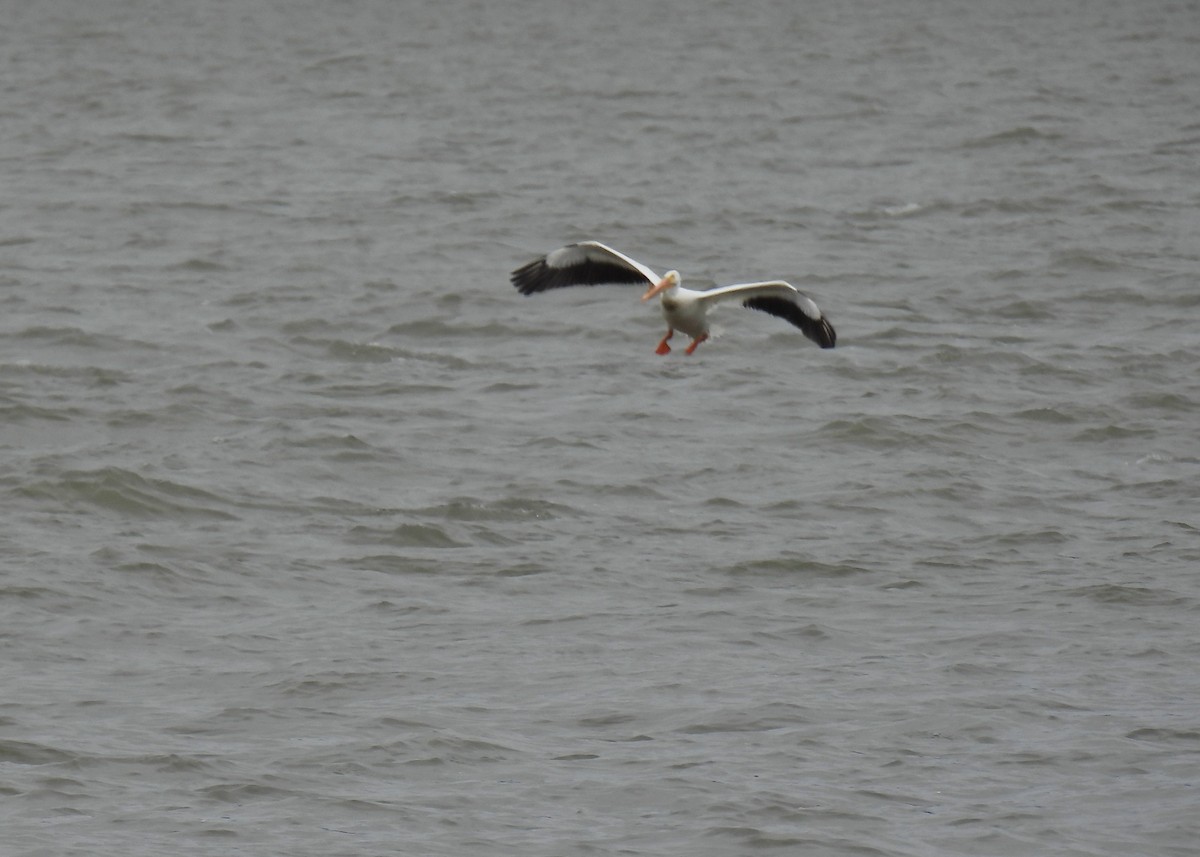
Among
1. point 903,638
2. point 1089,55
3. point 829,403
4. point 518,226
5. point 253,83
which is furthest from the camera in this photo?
point 1089,55

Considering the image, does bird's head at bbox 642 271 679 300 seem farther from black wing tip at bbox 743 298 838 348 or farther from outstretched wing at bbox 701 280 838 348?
black wing tip at bbox 743 298 838 348

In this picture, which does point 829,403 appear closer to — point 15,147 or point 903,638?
point 903,638

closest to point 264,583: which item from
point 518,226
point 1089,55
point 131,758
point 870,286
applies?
point 131,758

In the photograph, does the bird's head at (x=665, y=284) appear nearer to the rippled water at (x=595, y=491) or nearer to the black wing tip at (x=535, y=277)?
the black wing tip at (x=535, y=277)

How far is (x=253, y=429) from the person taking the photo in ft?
66.1

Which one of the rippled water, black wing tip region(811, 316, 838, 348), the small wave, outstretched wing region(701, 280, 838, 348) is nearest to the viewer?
the rippled water

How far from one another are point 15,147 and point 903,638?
951 inches

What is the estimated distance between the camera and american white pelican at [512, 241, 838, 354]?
47.8 ft

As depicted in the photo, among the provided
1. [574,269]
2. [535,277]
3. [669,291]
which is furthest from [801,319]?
[535,277]

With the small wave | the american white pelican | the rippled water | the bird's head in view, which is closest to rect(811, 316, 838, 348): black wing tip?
the american white pelican

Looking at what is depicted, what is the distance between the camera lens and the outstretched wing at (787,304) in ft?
47.5

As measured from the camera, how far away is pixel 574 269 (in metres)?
15.0

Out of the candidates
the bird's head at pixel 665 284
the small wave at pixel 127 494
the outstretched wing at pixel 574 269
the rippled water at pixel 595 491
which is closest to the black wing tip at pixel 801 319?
the bird's head at pixel 665 284

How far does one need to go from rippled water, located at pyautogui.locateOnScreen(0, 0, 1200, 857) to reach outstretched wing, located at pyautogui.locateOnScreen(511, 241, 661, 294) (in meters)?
2.40
